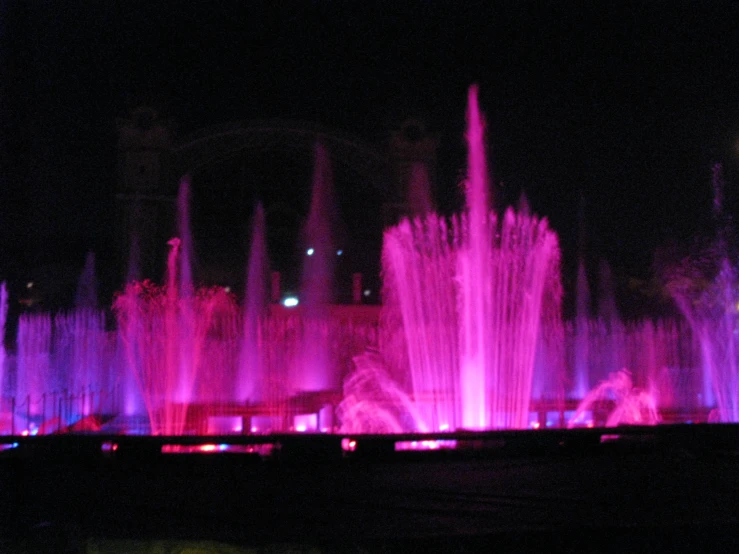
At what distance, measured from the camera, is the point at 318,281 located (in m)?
34.6

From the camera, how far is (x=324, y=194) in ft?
131

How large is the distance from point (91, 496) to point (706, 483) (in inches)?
236

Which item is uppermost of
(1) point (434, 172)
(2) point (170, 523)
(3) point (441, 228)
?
(1) point (434, 172)

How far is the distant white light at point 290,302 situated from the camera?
32312mm

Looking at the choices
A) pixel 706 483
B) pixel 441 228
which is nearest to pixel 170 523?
pixel 706 483

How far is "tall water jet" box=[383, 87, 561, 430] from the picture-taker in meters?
13.4

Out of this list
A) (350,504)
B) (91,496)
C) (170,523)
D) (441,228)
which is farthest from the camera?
(441,228)

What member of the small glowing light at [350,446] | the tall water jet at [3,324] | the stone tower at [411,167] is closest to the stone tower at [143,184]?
the tall water jet at [3,324]

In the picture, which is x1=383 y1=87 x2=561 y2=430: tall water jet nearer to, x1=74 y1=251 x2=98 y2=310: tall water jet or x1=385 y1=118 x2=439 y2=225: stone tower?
x1=385 y1=118 x2=439 y2=225: stone tower

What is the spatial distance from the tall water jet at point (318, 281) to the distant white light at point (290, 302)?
0.44 metres

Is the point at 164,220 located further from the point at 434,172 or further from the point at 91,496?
the point at 91,496

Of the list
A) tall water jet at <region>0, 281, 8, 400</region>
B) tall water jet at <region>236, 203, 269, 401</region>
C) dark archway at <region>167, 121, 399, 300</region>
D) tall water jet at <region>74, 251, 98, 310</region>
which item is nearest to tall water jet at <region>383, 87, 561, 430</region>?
tall water jet at <region>236, 203, 269, 401</region>

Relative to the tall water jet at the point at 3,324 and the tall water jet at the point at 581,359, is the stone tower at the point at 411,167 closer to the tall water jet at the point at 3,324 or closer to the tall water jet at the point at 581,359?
the tall water jet at the point at 581,359

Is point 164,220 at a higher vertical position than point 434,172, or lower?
lower
